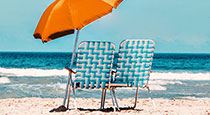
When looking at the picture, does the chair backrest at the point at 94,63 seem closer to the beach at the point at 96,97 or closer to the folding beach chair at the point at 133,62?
the folding beach chair at the point at 133,62

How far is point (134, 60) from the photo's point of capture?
4.86 meters

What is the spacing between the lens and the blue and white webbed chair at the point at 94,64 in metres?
4.67

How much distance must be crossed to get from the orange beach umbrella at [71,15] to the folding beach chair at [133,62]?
2.13ft

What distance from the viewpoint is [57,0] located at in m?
5.04

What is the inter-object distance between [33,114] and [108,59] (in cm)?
158

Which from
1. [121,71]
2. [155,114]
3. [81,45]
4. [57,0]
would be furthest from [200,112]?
[57,0]

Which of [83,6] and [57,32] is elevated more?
[83,6]

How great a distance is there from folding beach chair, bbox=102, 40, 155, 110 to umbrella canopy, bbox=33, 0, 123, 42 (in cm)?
65

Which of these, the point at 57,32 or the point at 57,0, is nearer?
the point at 57,32

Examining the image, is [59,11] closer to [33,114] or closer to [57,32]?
[57,32]

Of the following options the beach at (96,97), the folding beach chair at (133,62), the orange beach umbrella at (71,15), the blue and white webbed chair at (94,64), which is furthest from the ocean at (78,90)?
the orange beach umbrella at (71,15)

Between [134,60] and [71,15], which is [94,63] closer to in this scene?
[134,60]

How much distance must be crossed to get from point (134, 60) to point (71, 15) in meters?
1.24

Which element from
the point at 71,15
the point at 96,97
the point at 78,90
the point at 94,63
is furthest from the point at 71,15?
the point at 78,90
